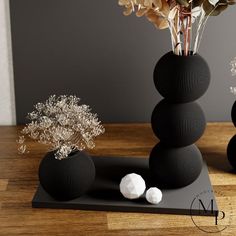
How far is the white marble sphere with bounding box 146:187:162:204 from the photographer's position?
5.58ft

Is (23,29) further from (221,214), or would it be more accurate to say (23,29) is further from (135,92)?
(221,214)

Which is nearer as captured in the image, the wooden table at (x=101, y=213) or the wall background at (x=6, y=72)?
the wooden table at (x=101, y=213)

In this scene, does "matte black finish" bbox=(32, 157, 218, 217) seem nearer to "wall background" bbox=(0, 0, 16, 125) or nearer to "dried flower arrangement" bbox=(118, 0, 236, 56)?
"dried flower arrangement" bbox=(118, 0, 236, 56)

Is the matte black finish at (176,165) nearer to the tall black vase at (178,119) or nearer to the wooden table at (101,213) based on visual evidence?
the tall black vase at (178,119)

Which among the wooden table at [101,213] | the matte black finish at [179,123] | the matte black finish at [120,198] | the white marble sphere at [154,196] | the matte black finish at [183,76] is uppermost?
the matte black finish at [183,76]

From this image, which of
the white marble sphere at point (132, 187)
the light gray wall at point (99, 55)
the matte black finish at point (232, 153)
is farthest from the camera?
the light gray wall at point (99, 55)

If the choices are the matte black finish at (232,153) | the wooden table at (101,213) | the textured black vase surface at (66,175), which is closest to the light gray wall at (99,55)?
the wooden table at (101,213)

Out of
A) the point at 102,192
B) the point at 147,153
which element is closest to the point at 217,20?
the point at 147,153

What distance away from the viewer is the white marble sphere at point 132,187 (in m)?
1.71

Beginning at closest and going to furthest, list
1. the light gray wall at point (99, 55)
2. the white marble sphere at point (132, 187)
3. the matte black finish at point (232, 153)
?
the white marble sphere at point (132, 187), the matte black finish at point (232, 153), the light gray wall at point (99, 55)

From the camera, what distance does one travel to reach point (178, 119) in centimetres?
176

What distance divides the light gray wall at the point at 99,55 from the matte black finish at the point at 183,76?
61 cm

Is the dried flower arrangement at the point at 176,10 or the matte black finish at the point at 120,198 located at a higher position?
the dried flower arrangement at the point at 176,10

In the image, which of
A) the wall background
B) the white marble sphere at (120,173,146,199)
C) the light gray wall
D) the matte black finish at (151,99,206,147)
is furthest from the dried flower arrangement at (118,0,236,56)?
the wall background
